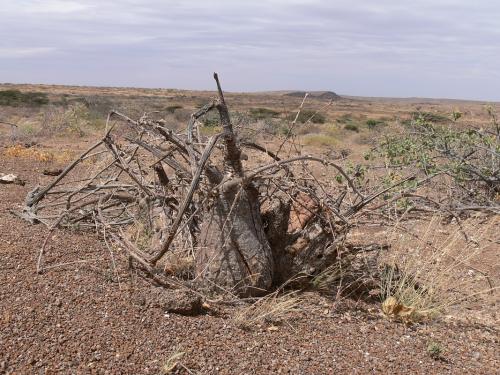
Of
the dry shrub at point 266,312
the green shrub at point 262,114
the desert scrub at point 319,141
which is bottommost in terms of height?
the desert scrub at point 319,141

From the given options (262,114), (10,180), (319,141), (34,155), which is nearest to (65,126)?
(34,155)

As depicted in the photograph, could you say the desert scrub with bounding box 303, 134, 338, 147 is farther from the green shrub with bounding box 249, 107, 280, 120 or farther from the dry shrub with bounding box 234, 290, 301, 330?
the dry shrub with bounding box 234, 290, 301, 330

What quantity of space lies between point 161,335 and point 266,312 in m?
0.59

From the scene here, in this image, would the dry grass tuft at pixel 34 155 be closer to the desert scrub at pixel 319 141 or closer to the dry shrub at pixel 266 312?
the dry shrub at pixel 266 312

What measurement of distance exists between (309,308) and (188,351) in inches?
33.9

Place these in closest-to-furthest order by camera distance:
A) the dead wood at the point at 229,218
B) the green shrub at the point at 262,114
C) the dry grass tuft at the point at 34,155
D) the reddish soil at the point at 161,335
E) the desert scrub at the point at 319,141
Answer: the reddish soil at the point at 161,335
the dead wood at the point at 229,218
the dry grass tuft at the point at 34,155
the desert scrub at the point at 319,141
the green shrub at the point at 262,114

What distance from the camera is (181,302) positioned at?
277cm

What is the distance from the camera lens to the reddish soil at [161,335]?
238 centimetres

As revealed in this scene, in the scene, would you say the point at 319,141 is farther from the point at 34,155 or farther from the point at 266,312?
the point at 266,312

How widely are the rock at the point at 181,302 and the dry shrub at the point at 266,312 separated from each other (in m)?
0.21

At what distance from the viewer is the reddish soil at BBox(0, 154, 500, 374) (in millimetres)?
2377

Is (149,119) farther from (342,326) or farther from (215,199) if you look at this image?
(342,326)

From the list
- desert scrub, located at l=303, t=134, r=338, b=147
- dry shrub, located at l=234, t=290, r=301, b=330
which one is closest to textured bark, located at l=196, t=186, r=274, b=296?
dry shrub, located at l=234, t=290, r=301, b=330

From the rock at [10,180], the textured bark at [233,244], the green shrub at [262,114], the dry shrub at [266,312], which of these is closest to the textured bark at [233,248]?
the textured bark at [233,244]
